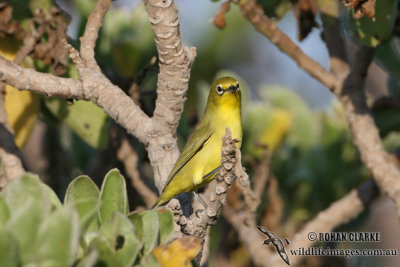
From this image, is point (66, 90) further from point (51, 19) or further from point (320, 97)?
point (320, 97)

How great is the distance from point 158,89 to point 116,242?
91 cm

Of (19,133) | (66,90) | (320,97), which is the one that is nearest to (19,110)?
(19,133)

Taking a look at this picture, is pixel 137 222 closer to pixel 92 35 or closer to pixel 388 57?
pixel 92 35

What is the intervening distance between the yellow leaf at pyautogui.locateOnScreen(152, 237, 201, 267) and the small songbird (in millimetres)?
827

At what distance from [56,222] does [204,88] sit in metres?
2.81

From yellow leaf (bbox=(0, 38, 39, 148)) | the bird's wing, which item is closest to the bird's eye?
the bird's wing

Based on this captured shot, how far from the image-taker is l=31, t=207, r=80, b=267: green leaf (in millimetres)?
1398

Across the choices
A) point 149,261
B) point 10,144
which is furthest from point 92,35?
point 149,261

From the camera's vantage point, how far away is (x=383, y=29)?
300cm

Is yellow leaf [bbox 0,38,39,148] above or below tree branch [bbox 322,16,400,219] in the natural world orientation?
below

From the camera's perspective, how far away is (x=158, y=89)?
240cm

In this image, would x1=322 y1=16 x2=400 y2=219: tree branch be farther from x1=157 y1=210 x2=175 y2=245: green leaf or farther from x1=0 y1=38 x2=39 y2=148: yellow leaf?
x1=0 y1=38 x2=39 y2=148: yellow leaf

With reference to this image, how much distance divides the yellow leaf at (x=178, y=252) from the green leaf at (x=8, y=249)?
45 cm

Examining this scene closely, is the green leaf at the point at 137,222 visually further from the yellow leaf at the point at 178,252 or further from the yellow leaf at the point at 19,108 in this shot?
the yellow leaf at the point at 19,108
